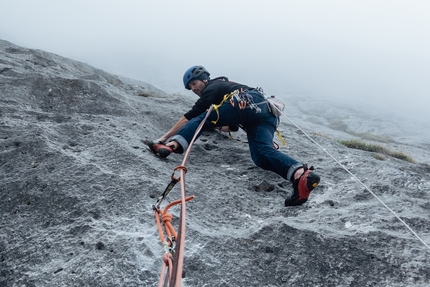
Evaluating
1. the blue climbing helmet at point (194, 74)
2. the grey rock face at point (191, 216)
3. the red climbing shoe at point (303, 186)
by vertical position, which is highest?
the blue climbing helmet at point (194, 74)

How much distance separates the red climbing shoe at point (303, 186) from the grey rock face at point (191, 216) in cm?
13

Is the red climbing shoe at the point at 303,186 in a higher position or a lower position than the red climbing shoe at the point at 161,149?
higher

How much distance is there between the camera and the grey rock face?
294cm

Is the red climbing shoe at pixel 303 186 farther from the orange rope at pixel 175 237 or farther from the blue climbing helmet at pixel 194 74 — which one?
the blue climbing helmet at pixel 194 74

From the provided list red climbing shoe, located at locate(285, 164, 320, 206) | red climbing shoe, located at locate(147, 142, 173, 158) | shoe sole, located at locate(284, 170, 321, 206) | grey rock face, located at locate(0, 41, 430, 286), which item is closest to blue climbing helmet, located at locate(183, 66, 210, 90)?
grey rock face, located at locate(0, 41, 430, 286)

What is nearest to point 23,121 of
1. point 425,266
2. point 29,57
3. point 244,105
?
point 244,105

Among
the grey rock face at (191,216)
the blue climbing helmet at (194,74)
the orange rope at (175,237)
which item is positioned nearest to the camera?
the orange rope at (175,237)

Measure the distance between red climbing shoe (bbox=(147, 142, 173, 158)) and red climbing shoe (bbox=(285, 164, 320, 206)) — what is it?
1.76m

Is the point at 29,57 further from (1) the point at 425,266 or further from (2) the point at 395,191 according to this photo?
(1) the point at 425,266

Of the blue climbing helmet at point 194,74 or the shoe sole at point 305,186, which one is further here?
the blue climbing helmet at point 194,74

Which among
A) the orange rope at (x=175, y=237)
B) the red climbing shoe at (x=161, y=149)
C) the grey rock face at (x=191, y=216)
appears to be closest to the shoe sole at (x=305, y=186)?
the grey rock face at (x=191, y=216)

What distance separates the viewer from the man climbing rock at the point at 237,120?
4621mm

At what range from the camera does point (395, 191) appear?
4.43 metres

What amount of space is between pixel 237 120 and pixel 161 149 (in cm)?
115
